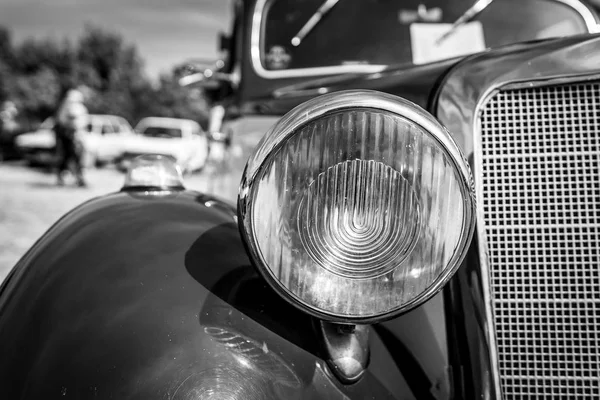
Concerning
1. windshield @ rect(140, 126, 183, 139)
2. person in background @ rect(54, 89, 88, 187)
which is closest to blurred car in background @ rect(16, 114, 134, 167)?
windshield @ rect(140, 126, 183, 139)

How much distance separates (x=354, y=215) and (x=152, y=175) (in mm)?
701

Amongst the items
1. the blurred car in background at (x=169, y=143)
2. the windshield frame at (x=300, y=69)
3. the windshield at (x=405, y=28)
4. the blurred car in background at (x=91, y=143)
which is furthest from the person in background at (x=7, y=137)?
the windshield at (x=405, y=28)

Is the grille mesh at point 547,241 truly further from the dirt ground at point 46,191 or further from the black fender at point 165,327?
the dirt ground at point 46,191

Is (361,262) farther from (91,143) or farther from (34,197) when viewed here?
(91,143)

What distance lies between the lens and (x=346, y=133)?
1038mm

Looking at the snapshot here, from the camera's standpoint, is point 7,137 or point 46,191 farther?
point 7,137

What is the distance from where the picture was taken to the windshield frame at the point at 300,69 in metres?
2.45

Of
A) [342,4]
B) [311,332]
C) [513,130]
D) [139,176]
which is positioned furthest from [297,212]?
[342,4]

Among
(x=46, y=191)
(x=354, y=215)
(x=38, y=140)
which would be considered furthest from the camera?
(x=38, y=140)

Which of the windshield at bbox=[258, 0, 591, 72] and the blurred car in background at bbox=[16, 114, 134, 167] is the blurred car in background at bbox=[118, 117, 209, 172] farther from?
the windshield at bbox=[258, 0, 591, 72]

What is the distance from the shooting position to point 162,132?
58.7 feet

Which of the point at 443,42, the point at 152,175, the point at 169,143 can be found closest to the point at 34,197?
the point at 169,143

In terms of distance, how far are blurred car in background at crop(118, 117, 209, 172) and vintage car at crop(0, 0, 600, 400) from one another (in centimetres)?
1507

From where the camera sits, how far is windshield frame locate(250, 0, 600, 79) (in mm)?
2453
